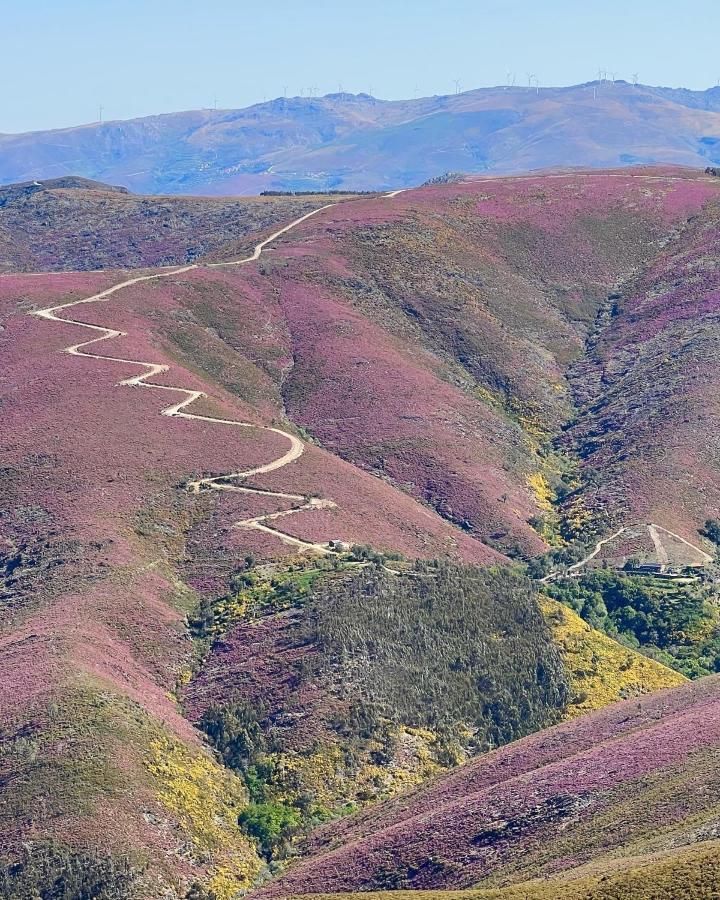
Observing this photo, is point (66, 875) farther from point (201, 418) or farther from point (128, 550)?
point (201, 418)

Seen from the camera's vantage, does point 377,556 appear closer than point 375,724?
No

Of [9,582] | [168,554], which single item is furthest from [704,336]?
[9,582]

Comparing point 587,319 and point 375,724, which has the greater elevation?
point 587,319

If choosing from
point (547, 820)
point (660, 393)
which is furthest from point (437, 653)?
point (660, 393)

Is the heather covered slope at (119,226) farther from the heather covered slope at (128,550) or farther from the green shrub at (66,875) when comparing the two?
the green shrub at (66,875)

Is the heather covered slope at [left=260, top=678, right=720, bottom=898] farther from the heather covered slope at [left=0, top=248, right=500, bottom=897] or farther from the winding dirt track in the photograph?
the winding dirt track

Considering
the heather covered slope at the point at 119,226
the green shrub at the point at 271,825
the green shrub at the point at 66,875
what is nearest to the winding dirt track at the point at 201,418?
the green shrub at the point at 271,825

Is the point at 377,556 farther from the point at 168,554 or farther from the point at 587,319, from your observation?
the point at 587,319

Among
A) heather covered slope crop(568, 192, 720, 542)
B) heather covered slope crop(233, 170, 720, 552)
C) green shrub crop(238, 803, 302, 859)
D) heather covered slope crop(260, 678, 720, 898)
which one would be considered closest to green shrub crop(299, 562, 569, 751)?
green shrub crop(238, 803, 302, 859)
